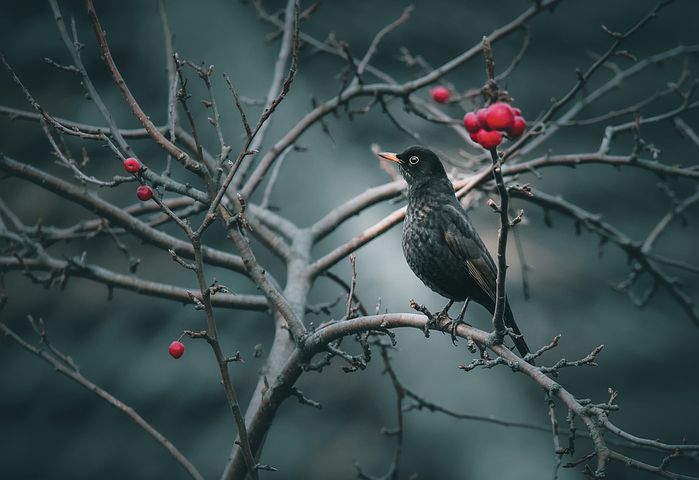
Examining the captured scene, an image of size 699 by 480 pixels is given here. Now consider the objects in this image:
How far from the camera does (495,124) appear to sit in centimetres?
133

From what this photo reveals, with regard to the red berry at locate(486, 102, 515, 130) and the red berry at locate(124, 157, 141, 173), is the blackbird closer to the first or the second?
the red berry at locate(124, 157, 141, 173)

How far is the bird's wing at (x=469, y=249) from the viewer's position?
8.81ft

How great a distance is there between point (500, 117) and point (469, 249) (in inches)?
57.3

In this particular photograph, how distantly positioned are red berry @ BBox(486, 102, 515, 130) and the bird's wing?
4.49ft

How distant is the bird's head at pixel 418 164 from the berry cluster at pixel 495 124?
5.60 ft

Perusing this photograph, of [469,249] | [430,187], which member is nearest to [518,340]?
[469,249]

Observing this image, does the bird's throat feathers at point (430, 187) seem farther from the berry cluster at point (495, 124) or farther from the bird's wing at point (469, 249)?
the berry cluster at point (495, 124)

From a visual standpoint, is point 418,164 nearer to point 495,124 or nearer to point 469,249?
point 469,249

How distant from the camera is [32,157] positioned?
5.63 meters

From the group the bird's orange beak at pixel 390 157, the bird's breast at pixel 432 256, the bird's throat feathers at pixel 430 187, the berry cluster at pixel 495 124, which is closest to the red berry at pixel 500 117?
the berry cluster at pixel 495 124

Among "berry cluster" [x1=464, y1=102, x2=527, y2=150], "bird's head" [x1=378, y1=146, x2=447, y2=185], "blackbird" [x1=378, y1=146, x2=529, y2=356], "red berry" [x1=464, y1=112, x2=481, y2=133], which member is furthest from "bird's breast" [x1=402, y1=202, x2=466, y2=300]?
"berry cluster" [x1=464, y1=102, x2=527, y2=150]

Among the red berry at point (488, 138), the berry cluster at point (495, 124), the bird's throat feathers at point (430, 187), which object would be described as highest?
the bird's throat feathers at point (430, 187)

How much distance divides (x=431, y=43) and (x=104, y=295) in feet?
12.1

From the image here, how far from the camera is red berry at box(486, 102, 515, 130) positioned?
133cm
